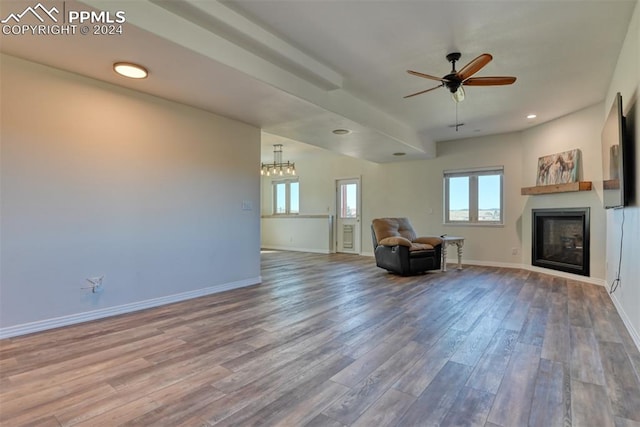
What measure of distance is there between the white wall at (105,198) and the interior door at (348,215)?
430 centimetres

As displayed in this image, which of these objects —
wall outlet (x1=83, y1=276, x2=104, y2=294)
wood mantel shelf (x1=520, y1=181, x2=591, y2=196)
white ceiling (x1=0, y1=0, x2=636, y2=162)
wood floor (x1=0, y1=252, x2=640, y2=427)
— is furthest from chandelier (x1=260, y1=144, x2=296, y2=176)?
wall outlet (x1=83, y1=276, x2=104, y2=294)

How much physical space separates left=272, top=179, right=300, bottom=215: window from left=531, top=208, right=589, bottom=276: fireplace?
18.8ft

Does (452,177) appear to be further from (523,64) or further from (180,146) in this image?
(180,146)

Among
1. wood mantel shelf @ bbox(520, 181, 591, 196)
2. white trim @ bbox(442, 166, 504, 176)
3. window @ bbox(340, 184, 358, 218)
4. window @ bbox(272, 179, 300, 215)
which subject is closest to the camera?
wood mantel shelf @ bbox(520, 181, 591, 196)

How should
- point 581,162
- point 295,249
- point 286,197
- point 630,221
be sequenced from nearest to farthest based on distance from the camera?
point 630,221, point 581,162, point 295,249, point 286,197

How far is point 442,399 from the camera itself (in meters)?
1.66

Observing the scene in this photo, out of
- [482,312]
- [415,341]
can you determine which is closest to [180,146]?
[415,341]

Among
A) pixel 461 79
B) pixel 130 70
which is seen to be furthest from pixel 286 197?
pixel 461 79

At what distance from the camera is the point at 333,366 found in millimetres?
2027

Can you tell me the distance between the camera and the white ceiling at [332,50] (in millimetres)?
2350

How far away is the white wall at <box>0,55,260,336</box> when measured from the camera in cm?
255

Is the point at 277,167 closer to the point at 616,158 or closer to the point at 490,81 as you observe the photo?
the point at 490,81

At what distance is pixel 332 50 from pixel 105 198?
260 cm

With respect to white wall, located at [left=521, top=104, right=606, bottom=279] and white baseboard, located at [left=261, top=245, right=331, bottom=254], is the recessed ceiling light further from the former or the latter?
white baseboard, located at [left=261, top=245, right=331, bottom=254]
